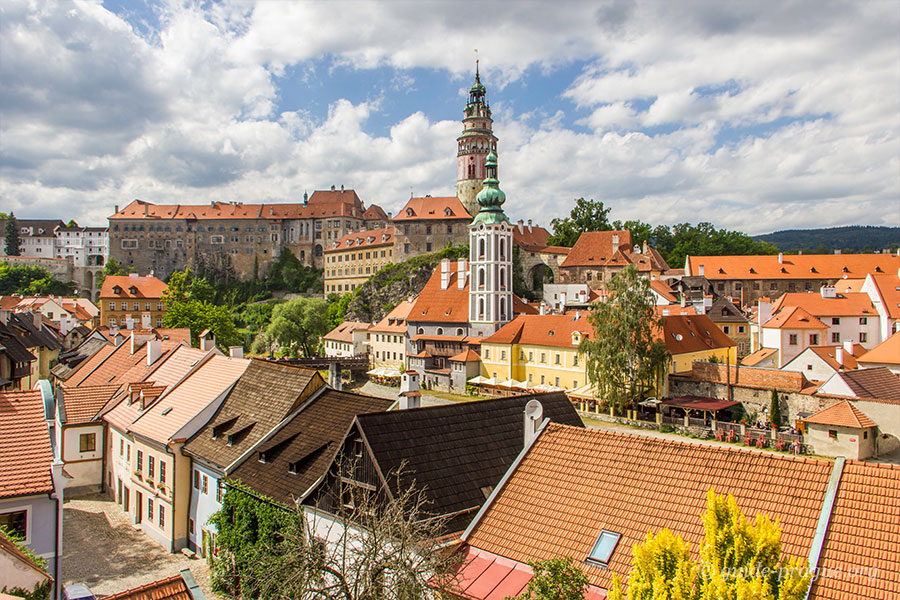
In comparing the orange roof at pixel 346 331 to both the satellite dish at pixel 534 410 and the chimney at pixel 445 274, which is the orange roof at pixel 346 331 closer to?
the chimney at pixel 445 274

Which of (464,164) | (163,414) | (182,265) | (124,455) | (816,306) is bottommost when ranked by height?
(124,455)

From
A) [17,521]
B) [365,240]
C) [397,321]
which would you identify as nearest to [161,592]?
[17,521]

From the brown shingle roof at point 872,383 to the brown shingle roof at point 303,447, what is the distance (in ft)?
91.9

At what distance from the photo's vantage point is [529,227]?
96438 millimetres

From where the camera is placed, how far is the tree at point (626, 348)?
42.0 meters

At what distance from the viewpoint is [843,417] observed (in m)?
32.1

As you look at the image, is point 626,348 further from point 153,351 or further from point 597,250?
point 597,250

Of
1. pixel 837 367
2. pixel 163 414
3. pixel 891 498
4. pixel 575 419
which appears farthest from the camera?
pixel 837 367

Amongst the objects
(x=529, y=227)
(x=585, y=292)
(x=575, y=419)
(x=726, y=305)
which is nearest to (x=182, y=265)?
(x=529, y=227)

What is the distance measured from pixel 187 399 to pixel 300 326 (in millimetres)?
57626

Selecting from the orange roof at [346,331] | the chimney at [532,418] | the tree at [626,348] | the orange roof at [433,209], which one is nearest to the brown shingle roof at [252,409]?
the chimney at [532,418]

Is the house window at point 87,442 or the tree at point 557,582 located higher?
the tree at point 557,582

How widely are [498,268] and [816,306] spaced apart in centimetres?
2756

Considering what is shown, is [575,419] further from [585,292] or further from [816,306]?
[585,292]
